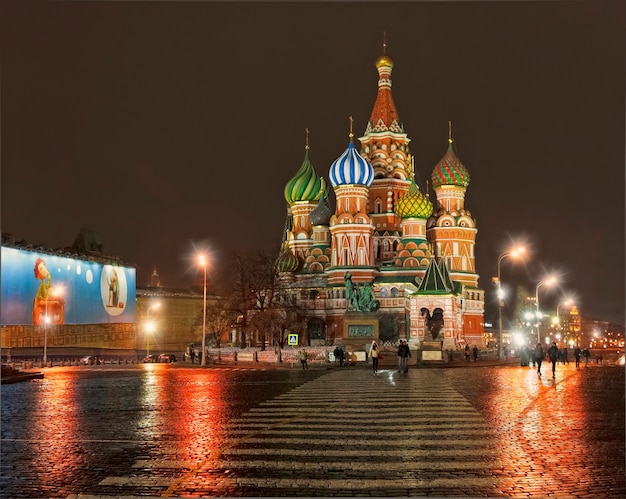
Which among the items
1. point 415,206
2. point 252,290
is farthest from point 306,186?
point 252,290

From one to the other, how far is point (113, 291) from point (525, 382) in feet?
159

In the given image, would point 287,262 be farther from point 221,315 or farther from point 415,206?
point 221,315

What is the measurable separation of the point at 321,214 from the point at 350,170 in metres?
8.91

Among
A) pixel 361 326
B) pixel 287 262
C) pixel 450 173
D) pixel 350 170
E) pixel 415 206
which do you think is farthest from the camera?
pixel 450 173

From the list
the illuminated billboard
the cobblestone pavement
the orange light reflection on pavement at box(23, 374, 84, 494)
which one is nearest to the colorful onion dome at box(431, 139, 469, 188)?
the illuminated billboard

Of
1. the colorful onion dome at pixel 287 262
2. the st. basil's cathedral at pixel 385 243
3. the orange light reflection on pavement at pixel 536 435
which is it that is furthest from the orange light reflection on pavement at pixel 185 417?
the colorful onion dome at pixel 287 262

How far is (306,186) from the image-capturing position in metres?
87.6

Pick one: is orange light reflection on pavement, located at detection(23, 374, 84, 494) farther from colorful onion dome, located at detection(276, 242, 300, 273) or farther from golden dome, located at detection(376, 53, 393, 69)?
golden dome, located at detection(376, 53, 393, 69)

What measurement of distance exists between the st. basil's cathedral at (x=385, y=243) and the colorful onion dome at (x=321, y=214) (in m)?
0.10

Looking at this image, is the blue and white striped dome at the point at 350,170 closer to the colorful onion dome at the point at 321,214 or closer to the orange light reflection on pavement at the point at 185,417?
the colorful onion dome at the point at 321,214

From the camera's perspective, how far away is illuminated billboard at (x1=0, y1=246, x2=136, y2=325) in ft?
182

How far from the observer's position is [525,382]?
2866 cm

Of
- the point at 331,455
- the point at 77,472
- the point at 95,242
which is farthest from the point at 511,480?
the point at 95,242

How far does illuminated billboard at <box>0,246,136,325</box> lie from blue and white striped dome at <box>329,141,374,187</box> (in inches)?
814
